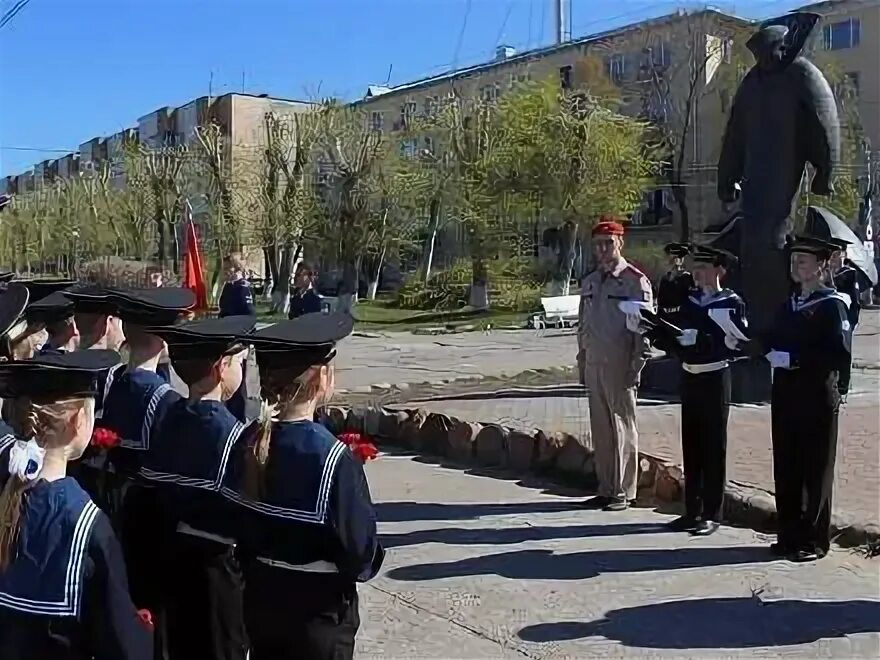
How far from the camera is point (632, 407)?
7719 mm

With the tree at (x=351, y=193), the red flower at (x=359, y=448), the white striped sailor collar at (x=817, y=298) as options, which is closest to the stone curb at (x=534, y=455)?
the white striped sailor collar at (x=817, y=298)

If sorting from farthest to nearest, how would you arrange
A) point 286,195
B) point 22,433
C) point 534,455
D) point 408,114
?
point 408,114, point 286,195, point 534,455, point 22,433

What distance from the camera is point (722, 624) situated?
5336 mm

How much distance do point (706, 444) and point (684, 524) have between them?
528 mm

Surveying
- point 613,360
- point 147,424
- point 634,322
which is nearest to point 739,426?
point 613,360

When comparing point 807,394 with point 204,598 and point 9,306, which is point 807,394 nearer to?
point 204,598

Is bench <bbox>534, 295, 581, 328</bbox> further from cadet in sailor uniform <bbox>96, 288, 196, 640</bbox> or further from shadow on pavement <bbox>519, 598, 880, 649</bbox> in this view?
cadet in sailor uniform <bbox>96, 288, 196, 640</bbox>

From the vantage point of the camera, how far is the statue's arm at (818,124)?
12.3 m

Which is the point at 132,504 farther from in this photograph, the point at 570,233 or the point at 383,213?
the point at 383,213

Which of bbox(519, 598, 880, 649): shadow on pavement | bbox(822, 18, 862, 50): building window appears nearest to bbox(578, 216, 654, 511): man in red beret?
bbox(519, 598, 880, 649): shadow on pavement

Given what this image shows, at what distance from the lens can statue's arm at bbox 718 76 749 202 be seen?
13.0 m

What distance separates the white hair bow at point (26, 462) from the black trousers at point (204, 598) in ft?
4.51

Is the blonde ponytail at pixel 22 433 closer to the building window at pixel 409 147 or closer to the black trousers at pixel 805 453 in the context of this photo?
the black trousers at pixel 805 453

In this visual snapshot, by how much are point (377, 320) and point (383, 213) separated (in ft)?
22.0
